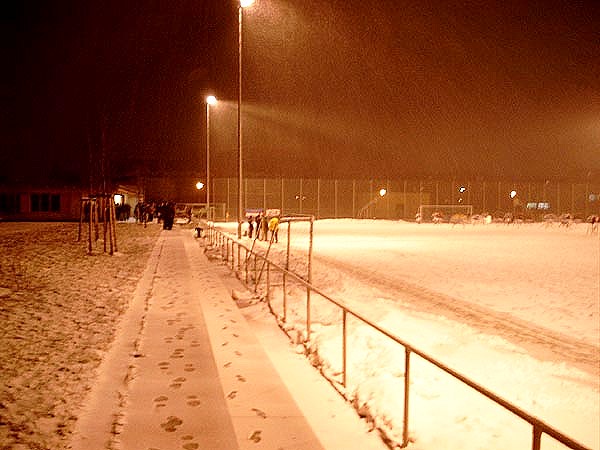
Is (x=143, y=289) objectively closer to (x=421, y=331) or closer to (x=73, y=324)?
(x=73, y=324)

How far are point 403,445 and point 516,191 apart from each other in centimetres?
6501

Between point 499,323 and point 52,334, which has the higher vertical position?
point 52,334

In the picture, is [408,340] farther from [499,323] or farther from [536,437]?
[536,437]

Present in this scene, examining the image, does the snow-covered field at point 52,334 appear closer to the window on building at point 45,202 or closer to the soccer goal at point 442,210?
the window on building at point 45,202

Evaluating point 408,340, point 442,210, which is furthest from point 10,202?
point 442,210

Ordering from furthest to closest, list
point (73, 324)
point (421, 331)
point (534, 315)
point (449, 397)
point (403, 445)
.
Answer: point (534, 315) < point (421, 331) < point (73, 324) < point (449, 397) < point (403, 445)

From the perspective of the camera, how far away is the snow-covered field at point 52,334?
171 inches


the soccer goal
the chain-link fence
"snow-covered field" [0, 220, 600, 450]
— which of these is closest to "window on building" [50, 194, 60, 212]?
the chain-link fence

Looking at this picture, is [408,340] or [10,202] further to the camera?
[10,202]

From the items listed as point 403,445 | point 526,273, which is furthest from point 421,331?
point 526,273

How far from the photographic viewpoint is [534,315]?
9945mm

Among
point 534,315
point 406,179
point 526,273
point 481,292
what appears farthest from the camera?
point 406,179

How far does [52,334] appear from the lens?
7020 mm

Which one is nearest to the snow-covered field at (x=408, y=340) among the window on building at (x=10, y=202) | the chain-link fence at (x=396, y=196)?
the window on building at (x=10, y=202)
